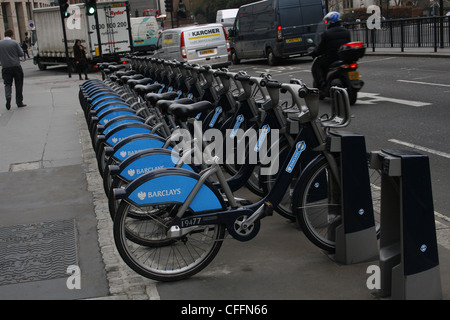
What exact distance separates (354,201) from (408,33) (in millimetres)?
21511

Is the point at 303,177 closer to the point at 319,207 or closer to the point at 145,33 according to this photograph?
the point at 319,207

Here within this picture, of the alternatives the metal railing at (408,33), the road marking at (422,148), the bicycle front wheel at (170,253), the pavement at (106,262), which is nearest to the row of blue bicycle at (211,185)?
the bicycle front wheel at (170,253)

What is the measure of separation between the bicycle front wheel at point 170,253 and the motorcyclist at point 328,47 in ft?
30.2

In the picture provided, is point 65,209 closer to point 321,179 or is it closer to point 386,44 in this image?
point 321,179

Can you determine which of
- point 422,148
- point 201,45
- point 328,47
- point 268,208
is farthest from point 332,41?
point 201,45

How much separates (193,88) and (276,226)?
313 centimetres

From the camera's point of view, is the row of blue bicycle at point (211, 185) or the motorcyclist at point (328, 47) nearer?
the row of blue bicycle at point (211, 185)

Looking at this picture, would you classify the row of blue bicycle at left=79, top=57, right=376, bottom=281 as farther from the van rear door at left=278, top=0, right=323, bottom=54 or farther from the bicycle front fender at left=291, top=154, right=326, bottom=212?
the van rear door at left=278, top=0, right=323, bottom=54

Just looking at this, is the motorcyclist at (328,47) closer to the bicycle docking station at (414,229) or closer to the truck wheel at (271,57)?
the bicycle docking station at (414,229)

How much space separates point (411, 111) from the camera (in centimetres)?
1137

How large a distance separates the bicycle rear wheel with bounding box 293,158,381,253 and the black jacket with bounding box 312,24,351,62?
894 cm

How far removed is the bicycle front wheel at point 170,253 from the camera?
4.22 meters

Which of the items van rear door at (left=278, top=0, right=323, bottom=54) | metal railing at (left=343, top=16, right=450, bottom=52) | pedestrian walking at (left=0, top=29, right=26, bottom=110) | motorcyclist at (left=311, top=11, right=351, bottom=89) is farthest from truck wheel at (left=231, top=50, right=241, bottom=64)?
motorcyclist at (left=311, top=11, right=351, bottom=89)
